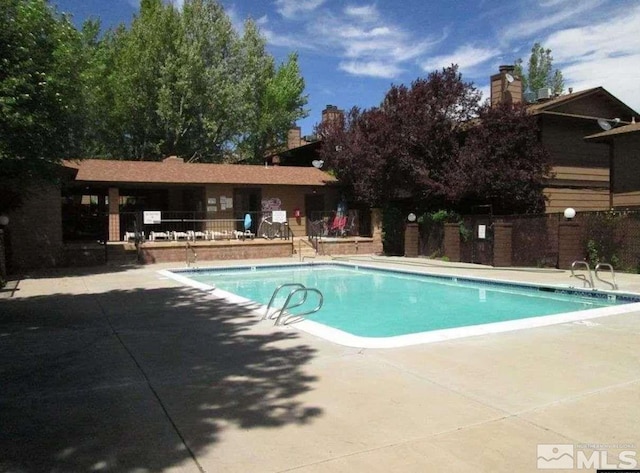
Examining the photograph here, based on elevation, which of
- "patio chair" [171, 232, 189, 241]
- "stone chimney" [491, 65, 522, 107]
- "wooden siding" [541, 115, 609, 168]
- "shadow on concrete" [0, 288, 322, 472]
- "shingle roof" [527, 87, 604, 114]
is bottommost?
"shadow on concrete" [0, 288, 322, 472]

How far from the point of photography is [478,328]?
7.23 metres

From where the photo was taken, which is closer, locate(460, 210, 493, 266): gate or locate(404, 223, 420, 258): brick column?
locate(460, 210, 493, 266): gate

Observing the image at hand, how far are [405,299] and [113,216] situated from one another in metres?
14.1

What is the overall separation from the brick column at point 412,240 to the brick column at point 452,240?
198 cm

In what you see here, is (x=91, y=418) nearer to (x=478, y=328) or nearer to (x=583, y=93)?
(x=478, y=328)

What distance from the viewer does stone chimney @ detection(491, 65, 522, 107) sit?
22.0 meters

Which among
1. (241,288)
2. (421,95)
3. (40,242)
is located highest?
(421,95)

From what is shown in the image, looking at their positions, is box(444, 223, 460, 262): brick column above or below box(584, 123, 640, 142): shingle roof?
below

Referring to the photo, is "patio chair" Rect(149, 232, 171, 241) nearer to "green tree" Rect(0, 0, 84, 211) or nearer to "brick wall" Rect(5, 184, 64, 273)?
"brick wall" Rect(5, 184, 64, 273)

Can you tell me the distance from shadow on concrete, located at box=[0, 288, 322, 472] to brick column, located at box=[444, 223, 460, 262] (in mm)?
12387

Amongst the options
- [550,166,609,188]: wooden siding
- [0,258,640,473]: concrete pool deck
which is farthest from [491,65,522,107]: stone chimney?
[0,258,640,473]: concrete pool deck

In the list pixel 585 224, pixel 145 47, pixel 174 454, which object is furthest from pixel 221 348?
pixel 145 47

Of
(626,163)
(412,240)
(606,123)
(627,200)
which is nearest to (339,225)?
(412,240)

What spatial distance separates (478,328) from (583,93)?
754 inches
